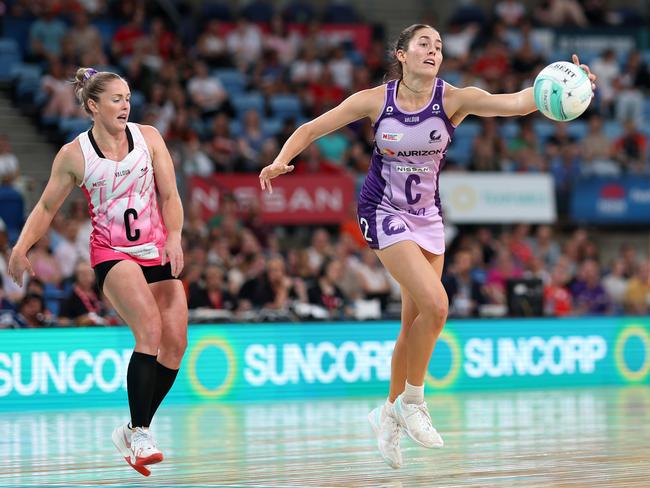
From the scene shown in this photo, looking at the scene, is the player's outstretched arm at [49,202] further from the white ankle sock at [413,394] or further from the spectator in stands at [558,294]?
the spectator in stands at [558,294]

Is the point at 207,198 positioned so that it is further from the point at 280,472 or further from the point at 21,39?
the point at 280,472

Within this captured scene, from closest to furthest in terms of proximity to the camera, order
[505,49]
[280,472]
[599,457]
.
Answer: [280,472]
[599,457]
[505,49]

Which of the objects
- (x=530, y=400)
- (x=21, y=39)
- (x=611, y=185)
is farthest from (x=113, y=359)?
(x=611, y=185)

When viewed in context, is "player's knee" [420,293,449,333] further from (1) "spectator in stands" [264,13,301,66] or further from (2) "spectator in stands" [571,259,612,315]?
(1) "spectator in stands" [264,13,301,66]

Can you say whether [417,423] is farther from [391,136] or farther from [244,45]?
[244,45]

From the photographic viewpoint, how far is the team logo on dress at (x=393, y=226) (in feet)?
26.7

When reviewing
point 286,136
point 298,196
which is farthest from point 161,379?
point 286,136

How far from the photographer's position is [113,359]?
13.2 metres

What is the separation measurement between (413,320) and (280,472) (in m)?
1.33

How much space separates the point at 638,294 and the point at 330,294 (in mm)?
5238

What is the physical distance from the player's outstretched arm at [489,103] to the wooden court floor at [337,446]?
7.17ft

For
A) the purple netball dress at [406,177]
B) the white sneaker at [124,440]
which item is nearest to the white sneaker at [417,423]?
the purple netball dress at [406,177]

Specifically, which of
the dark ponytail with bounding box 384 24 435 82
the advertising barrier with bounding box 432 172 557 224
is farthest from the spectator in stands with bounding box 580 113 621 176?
the dark ponytail with bounding box 384 24 435 82

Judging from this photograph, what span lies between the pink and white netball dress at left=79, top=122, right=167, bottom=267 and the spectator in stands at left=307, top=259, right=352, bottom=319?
775 centimetres
